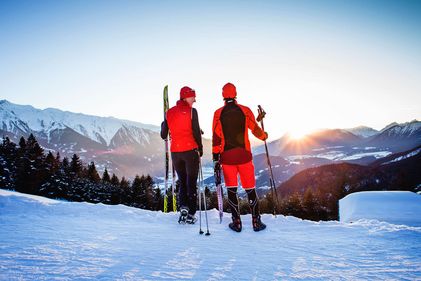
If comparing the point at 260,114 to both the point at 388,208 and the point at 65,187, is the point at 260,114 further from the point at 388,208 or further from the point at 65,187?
the point at 65,187

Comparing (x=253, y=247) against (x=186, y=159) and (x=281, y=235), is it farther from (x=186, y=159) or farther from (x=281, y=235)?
(x=186, y=159)

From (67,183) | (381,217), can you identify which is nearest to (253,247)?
(381,217)

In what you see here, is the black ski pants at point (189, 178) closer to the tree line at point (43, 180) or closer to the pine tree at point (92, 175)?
the tree line at point (43, 180)

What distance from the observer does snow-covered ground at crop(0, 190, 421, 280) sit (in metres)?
2.76

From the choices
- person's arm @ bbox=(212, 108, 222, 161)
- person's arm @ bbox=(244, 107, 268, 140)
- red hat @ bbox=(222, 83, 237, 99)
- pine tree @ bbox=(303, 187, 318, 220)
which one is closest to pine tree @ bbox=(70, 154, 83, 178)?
pine tree @ bbox=(303, 187, 318, 220)

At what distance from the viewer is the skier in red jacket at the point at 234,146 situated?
221 inches

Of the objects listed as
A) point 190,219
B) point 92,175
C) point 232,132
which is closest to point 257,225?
point 190,219

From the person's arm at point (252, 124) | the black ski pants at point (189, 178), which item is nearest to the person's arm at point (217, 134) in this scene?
the black ski pants at point (189, 178)

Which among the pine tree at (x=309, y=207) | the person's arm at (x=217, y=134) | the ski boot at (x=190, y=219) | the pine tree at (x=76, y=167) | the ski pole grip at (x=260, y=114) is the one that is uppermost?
the pine tree at (x=76, y=167)

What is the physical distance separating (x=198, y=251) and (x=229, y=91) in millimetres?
3495

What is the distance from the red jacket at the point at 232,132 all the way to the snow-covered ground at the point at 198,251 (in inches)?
58.7

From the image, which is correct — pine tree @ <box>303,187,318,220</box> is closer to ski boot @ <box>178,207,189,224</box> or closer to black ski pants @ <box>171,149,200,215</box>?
black ski pants @ <box>171,149,200,215</box>

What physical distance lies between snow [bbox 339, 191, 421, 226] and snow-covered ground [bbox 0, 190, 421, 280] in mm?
5329

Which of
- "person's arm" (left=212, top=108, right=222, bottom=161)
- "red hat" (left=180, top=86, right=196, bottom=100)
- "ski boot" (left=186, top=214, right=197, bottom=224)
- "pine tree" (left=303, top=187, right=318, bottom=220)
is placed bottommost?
"pine tree" (left=303, top=187, right=318, bottom=220)
